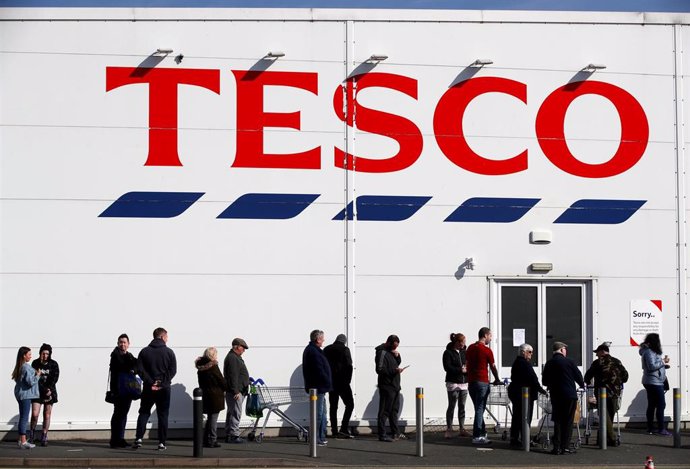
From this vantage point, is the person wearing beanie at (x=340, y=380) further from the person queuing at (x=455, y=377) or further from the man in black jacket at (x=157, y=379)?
the man in black jacket at (x=157, y=379)

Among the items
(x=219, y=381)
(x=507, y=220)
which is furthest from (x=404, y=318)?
(x=219, y=381)

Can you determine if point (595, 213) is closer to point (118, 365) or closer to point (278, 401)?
point (278, 401)

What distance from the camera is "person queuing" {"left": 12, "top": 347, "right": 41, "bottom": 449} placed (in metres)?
17.6

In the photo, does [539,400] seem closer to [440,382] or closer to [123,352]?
[440,382]

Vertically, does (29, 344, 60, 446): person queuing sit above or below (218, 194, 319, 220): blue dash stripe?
below

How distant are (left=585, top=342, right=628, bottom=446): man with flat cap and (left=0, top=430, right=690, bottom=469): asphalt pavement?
47cm

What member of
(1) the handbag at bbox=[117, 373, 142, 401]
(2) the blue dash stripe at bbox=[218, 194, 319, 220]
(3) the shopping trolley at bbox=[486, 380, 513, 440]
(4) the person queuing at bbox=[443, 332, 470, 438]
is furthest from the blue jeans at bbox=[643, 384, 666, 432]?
(1) the handbag at bbox=[117, 373, 142, 401]

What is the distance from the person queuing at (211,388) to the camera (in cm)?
1773

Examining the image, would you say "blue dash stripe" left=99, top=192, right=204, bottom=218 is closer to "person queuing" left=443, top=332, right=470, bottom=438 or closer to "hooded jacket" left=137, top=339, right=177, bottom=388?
"hooded jacket" left=137, top=339, right=177, bottom=388

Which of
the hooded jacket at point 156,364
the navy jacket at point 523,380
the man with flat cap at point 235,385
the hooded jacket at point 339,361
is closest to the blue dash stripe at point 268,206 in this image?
the man with flat cap at point 235,385

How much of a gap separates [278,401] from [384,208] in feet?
12.7

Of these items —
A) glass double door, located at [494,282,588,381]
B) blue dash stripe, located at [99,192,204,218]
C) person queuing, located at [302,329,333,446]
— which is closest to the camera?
person queuing, located at [302,329,333,446]

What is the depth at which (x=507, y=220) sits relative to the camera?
20.2 meters

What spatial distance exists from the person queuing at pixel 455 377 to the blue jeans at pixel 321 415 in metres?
2.31
